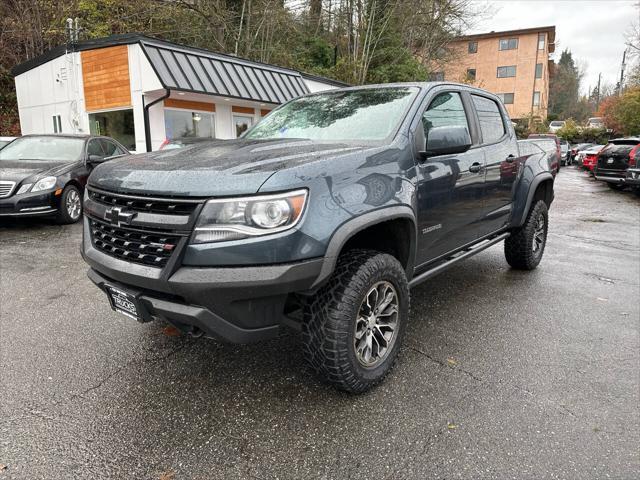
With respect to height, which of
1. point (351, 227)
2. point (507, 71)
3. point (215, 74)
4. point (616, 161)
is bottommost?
point (616, 161)

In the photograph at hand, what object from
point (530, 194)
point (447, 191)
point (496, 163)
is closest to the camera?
point (447, 191)

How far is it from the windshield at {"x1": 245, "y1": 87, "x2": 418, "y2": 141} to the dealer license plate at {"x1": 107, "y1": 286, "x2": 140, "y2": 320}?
1.67m

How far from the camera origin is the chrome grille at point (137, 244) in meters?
2.28

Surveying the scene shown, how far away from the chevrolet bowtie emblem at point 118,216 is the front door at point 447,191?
1760 millimetres

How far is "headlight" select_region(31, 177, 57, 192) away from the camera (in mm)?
6930

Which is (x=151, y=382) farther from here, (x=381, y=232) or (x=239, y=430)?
(x=381, y=232)

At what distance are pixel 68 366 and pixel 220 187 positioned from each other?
1.85 meters

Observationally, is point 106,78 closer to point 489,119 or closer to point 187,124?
point 187,124

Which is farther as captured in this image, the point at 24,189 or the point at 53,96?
the point at 53,96

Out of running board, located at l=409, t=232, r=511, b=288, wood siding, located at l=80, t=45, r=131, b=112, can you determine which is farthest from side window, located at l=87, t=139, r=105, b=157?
running board, located at l=409, t=232, r=511, b=288

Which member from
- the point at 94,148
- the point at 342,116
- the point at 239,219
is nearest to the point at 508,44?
the point at 94,148

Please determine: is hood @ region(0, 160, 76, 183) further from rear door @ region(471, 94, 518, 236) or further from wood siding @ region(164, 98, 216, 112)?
rear door @ region(471, 94, 518, 236)

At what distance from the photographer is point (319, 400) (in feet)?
8.89

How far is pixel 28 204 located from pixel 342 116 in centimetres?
558
